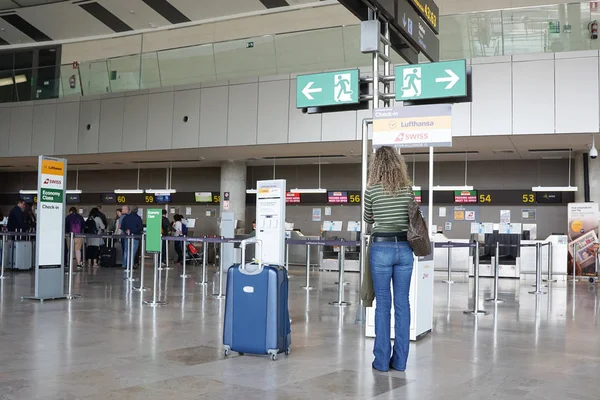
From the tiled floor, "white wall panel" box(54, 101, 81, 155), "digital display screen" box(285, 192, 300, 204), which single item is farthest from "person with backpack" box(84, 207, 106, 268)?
the tiled floor

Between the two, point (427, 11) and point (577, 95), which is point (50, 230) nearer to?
point (427, 11)

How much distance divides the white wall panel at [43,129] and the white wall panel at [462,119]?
11.7 meters

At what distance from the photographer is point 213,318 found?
744 centimetres

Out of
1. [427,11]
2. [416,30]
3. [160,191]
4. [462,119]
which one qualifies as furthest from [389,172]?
[160,191]

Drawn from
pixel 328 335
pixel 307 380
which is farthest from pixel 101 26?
pixel 307 380

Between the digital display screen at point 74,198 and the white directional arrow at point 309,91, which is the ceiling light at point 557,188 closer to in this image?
the white directional arrow at point 309,91

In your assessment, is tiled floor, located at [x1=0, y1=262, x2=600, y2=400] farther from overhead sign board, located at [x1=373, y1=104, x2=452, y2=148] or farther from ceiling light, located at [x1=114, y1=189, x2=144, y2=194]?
ceiling light, located at [x1=114, y1=189, x2=144, y2=194]

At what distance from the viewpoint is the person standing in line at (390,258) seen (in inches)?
187

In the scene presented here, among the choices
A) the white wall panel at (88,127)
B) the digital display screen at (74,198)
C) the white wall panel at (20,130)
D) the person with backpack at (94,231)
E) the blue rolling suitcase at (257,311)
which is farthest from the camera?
the digital display screen at (74,198)

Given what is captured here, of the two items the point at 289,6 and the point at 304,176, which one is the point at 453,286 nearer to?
the point at 304,176

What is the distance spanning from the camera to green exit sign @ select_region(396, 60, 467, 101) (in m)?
6.48

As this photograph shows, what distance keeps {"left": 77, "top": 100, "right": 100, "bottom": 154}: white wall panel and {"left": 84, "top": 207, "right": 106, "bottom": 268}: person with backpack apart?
218 centimetres

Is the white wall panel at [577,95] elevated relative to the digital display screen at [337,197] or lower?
elevated

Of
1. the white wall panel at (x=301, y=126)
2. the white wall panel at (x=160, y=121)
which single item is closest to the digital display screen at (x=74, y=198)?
the white wall panel at (x=160, y=121)
